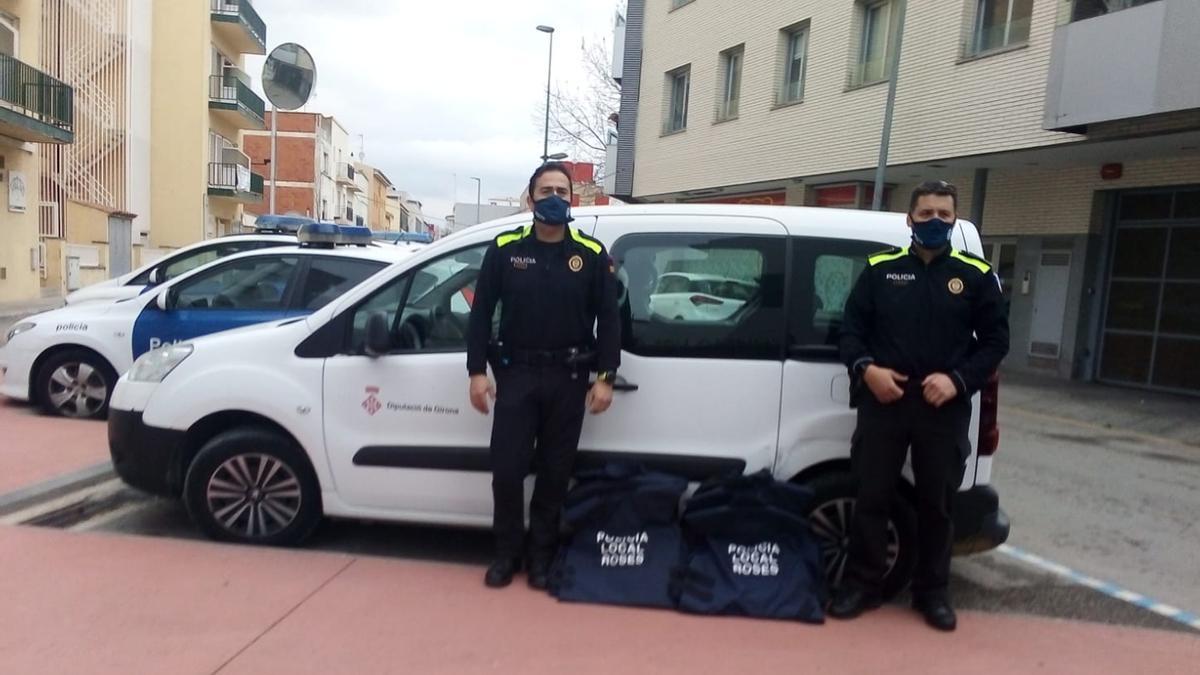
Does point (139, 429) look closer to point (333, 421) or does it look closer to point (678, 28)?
point (333, 421)

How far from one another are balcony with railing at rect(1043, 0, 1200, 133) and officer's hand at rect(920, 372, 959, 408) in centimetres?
774

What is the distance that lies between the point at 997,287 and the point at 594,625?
88.4 inches

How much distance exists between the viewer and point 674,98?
2336 cm

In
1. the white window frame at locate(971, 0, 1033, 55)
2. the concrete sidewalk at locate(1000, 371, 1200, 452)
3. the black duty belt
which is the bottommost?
the concrete sidewalk at locate(1000, 371, 1200, 452)

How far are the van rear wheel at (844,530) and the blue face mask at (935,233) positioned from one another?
113 centimetres

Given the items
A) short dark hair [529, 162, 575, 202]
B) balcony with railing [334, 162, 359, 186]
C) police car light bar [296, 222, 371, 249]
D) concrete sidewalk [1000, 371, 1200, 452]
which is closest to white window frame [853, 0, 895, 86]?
concrete sidewalk [1000, 371, 1200, 452]

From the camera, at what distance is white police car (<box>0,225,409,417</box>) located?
724 cm

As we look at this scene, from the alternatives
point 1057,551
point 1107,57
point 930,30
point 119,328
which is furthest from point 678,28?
point 1057,551

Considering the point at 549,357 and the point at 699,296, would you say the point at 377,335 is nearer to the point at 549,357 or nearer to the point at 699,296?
the point at 549,357

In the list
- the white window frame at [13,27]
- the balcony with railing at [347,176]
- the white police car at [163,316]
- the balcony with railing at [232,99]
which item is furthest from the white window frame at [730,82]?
the balcony with railing at [347,176]

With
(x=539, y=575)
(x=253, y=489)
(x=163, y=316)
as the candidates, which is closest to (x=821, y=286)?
(x=539, y=575)

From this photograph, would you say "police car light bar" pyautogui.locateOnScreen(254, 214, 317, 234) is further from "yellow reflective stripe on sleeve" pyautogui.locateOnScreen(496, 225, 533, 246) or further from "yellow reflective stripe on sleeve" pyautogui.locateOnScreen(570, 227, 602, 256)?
"yellow reflective stripe on sleeve" pyautogui.locateOnScreen(570, 227, 602, 256)

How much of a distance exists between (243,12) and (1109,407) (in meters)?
34.3

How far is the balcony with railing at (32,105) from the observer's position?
1912 cm
